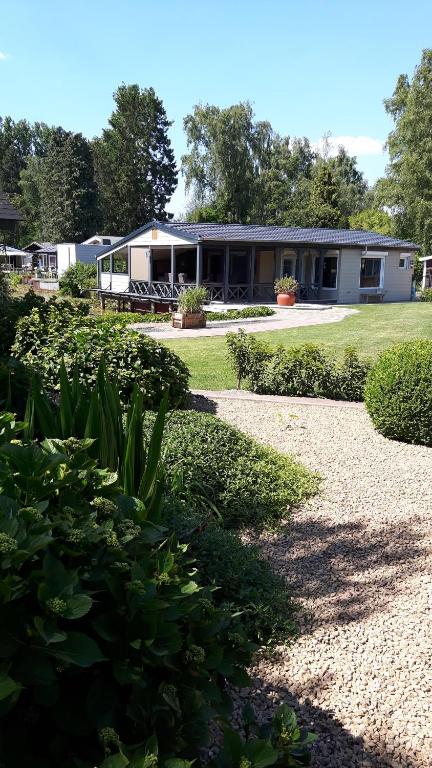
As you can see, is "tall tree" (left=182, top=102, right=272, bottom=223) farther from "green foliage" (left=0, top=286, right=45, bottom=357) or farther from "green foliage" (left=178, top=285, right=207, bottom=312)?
"green foliage" (left=0, top=286, right=45, bottom=357)

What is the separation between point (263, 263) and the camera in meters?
31.2

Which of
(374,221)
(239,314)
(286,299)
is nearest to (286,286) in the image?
(286,299)

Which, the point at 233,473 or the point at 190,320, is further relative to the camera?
the point at 190,320

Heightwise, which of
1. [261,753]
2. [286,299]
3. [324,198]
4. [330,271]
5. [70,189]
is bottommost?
[286,299]

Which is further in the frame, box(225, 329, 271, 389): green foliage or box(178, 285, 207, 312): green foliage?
box(178, 285, 207, 312): green foliage

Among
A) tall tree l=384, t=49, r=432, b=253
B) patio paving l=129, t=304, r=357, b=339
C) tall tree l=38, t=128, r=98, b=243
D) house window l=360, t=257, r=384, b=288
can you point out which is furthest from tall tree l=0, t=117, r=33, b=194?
patio paving l=129, t=304, r=357, b=339

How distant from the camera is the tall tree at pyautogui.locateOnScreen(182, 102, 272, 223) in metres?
47.6

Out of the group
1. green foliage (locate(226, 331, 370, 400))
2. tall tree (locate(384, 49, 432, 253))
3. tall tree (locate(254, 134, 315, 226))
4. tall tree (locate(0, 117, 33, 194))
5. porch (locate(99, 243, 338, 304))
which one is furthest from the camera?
tall tree (locate(0, 117, 33, 194))

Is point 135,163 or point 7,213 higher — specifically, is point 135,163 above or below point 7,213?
above

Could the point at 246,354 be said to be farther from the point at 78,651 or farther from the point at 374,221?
the point at 374,221

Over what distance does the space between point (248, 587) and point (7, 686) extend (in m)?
2.27

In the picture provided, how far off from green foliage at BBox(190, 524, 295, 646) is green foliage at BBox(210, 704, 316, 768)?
1553 millimetres

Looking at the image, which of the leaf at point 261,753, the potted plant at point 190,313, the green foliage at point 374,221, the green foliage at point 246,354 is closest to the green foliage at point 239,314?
the potted plant at point 190,313

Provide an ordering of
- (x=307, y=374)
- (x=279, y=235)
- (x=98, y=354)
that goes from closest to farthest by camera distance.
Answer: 1. (x=98, y=354)
2. (x=307, y=374)
3. (x=279, y=235)
